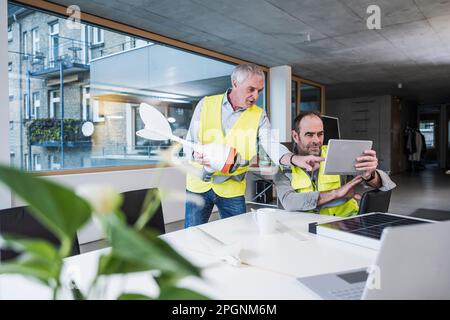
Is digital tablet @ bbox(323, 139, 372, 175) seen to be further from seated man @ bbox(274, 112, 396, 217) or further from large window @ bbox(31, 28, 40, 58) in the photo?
large window @ bbox(31, 28, 40, 58)

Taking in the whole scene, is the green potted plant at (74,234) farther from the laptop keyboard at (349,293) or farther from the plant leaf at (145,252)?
the laptop keyboard at (349,293)

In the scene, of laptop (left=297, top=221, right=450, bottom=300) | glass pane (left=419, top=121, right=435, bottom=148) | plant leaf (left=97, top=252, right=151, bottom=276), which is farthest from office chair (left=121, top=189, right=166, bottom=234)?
glass pane (left=419, top=121, right=435, bottom=148)

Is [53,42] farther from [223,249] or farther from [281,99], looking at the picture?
[281,99]

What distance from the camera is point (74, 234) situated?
0.97 ft

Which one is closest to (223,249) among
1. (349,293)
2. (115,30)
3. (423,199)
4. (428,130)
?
(349,293)

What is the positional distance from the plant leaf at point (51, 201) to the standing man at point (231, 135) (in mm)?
1874

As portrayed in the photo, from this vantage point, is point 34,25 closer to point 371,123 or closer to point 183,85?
point 183,85

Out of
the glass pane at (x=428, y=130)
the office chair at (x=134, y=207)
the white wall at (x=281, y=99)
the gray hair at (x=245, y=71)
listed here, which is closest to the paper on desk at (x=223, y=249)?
the office chair at (x=134, y=207)

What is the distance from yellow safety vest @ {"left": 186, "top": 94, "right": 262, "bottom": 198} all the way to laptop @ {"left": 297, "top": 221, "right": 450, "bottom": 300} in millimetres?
1609

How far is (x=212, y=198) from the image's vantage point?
2.25 m

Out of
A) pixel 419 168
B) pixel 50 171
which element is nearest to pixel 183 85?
pixel 50 171

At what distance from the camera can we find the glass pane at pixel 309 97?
280 inches

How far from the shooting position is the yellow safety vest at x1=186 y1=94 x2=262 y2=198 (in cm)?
224
